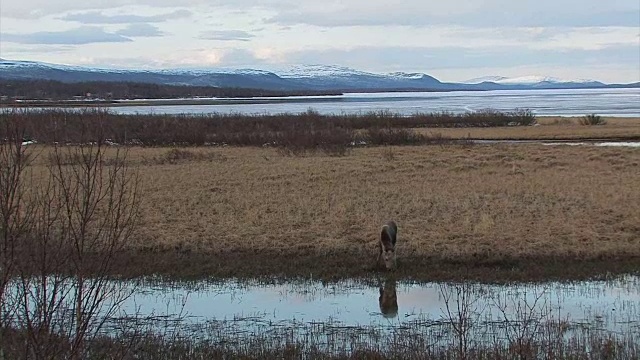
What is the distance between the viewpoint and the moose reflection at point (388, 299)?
11648mm

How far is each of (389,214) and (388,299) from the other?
6.28 m

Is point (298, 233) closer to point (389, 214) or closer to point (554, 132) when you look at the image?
point (389, 214)

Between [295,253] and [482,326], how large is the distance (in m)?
5.90

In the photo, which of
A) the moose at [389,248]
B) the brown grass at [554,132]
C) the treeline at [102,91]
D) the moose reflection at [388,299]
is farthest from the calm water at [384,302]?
the treeline at [102,91]

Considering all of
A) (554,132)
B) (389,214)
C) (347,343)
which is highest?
(554,132)

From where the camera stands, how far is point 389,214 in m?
18.6

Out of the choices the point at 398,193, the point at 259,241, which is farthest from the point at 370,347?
the point at 398,193

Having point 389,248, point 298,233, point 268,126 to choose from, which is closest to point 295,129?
point 268,126

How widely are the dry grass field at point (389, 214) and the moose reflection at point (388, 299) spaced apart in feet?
2.30

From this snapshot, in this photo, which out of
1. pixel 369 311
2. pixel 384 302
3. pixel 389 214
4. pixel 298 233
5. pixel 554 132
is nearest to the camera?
pixel 369 311

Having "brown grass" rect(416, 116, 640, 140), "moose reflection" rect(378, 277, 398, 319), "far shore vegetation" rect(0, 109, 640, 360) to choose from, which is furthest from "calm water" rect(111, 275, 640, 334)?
"brown grass" rect(416, 116, 640, 140)

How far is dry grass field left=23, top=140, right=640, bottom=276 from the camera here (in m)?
14.9

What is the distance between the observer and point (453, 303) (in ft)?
39.8

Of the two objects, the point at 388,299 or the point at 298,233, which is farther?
the point at 298,233
